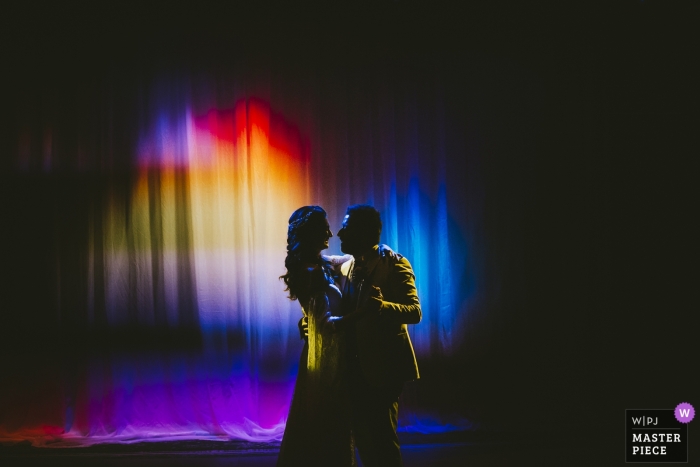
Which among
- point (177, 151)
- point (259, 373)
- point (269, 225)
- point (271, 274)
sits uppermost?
point (177, 151)

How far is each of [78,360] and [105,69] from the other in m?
2.10

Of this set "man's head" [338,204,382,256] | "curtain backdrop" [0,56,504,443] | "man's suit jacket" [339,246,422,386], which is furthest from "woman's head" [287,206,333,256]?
"curtain backdrop" [0,56,504,443]

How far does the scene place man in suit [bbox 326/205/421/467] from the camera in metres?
2.12

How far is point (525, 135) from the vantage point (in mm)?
3543

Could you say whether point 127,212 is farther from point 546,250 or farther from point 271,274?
point 546,250

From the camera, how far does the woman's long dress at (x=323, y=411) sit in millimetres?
2025

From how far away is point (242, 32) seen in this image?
354 cm

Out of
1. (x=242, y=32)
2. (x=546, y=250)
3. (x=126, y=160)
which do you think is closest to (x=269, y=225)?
(x=126, y=160)

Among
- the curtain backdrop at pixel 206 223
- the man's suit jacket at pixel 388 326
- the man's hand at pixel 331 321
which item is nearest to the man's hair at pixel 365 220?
the man's suit jacket at pixel 388 326

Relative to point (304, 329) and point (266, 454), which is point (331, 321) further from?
point (266, 454)

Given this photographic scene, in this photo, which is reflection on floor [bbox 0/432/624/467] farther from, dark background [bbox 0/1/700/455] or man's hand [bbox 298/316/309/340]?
man's hand [bbox 298/316/309/340]

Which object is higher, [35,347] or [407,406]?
[35,347]

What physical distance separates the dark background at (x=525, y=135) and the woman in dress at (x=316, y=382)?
5.08 feet

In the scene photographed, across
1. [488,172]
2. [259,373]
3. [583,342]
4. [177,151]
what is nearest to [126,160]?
[177,151]
